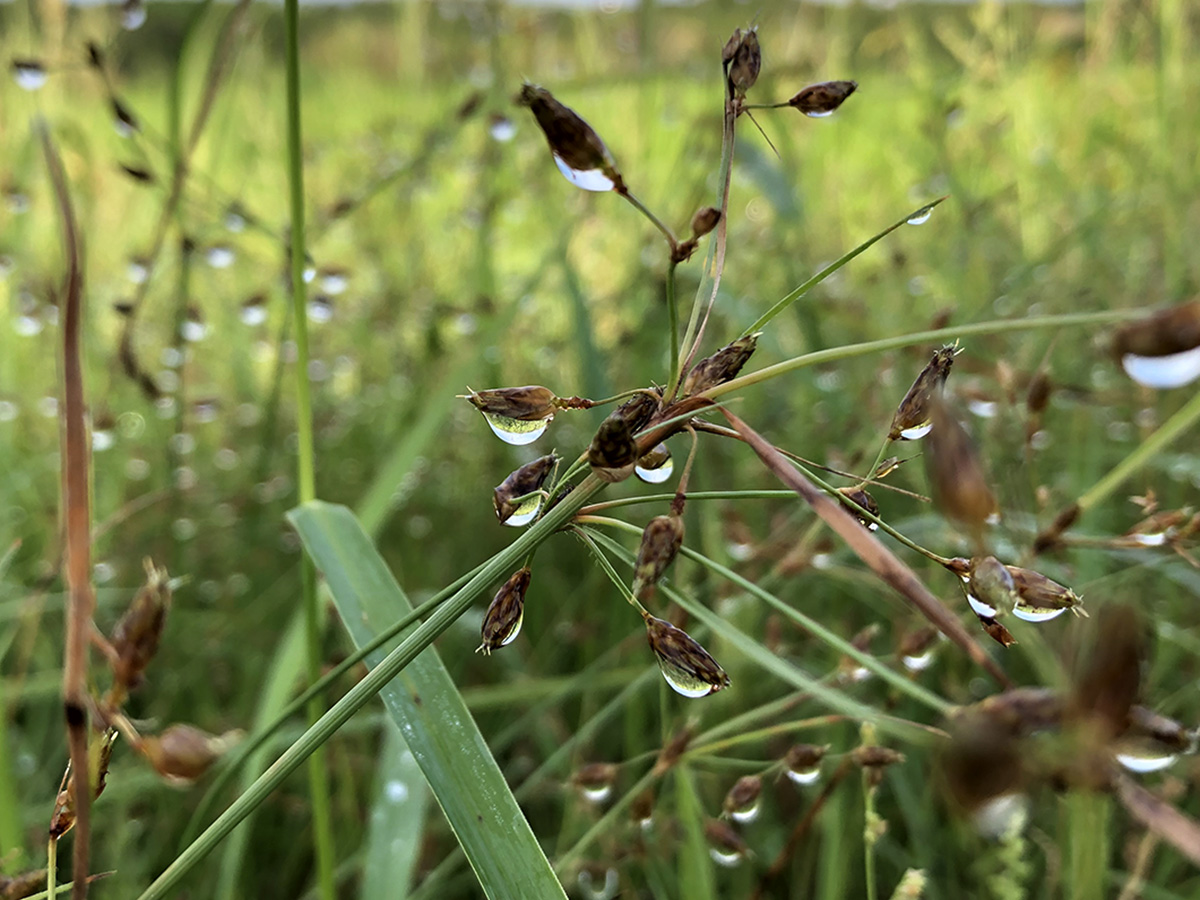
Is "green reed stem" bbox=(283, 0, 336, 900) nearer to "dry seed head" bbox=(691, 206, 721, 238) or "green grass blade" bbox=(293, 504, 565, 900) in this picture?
"green grass blade" bbox=(293, 504, 565, 900)

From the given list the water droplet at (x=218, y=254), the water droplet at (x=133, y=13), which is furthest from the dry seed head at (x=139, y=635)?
the water droplet at (x=218, y=254)

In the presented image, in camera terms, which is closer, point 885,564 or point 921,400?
point 885,564

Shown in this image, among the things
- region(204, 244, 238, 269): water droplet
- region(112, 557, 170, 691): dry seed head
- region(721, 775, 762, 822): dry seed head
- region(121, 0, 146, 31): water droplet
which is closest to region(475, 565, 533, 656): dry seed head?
region(112, 557, 170, 691): dry seed head

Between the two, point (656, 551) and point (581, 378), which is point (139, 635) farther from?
point (581, 378)

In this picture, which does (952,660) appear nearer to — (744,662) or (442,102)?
(744,662)

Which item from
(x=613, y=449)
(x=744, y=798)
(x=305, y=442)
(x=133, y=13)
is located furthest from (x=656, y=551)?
(x=133, y=13)

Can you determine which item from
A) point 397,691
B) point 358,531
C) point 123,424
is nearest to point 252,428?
point 123,424
